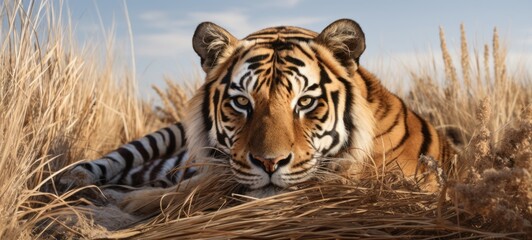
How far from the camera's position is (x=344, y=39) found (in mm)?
3564

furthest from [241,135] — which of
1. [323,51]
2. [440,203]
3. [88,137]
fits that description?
[88,137]

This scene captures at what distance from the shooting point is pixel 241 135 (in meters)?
3.41

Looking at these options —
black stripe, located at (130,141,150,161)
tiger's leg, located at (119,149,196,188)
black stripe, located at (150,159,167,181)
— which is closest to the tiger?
tiger's leg, located at (119,149,196,188)

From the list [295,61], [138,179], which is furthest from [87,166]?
[295,61]

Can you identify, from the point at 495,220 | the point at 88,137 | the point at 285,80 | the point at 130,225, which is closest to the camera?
the point at 495,220

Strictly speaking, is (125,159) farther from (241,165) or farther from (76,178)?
(241,165)

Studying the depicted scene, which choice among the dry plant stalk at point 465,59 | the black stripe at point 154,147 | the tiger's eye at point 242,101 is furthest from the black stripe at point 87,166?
the dry plant stalk at point 465,59

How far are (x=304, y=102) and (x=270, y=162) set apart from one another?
0.40 m

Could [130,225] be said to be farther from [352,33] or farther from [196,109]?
[352,33]

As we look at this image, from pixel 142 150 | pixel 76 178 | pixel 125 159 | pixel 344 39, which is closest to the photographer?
pixel 344 39

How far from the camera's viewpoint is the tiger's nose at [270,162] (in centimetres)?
317

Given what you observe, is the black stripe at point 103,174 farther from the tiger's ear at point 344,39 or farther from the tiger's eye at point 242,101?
the tiger's ear at point 344,39

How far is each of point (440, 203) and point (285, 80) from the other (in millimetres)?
1038

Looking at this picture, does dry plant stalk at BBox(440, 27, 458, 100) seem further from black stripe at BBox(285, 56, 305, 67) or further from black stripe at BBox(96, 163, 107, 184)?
black stripe at BBox(285, 56, 305, 67)
